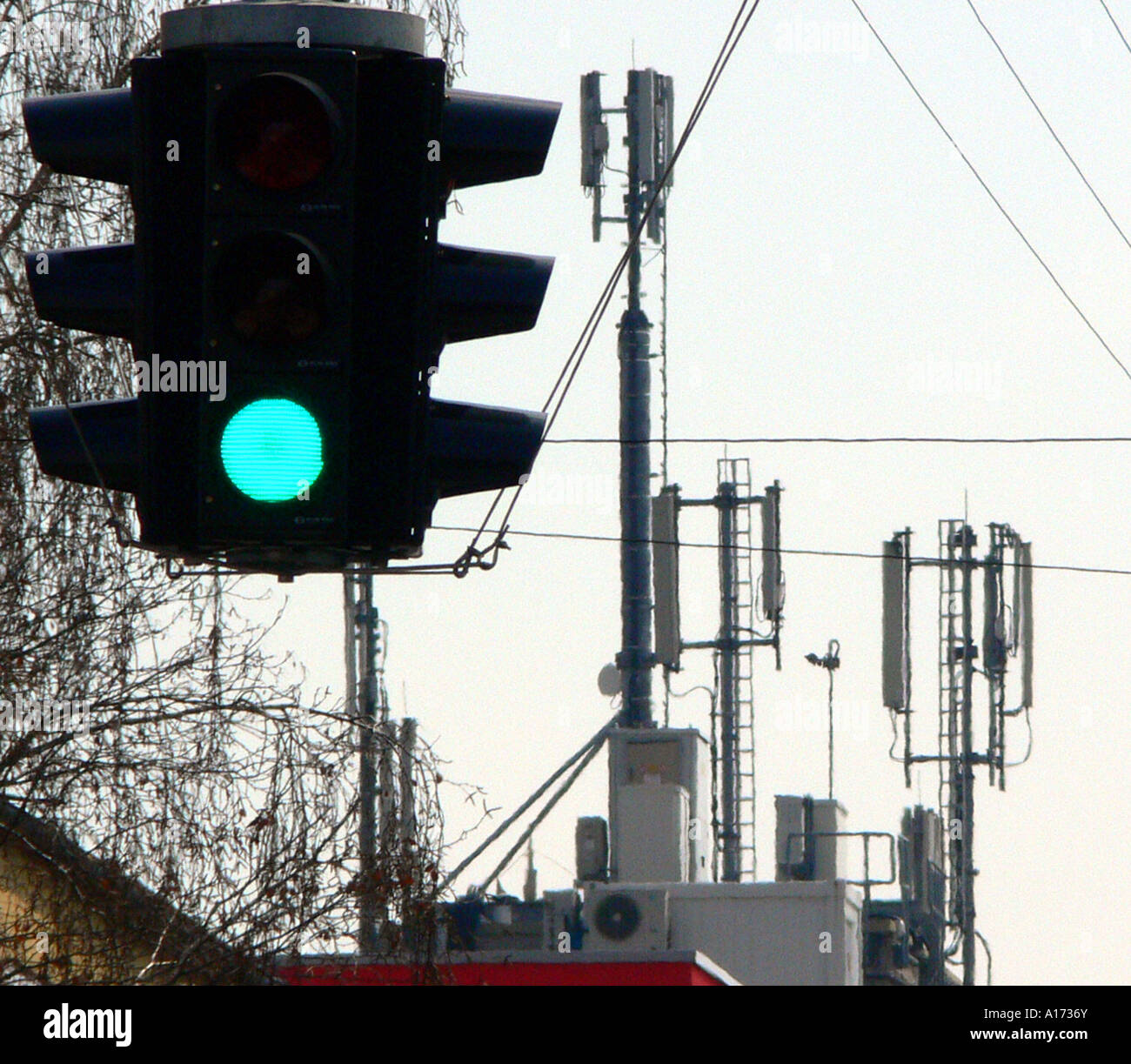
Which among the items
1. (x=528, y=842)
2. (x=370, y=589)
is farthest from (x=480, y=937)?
(x=370, y=589)

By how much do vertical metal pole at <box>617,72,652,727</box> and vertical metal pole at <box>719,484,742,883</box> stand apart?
388 cm

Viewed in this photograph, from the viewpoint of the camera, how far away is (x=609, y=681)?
2892 centimetres

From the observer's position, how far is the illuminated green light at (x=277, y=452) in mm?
4852

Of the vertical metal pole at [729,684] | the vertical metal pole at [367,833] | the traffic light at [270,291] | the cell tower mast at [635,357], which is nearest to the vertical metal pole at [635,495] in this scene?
the cell tower mast at [635,357]

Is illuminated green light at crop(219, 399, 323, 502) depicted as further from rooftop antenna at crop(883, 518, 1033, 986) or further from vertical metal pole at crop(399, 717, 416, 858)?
rooftop antenna at crop(883, 518, 1033, 986)

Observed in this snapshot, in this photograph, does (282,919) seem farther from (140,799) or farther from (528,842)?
(528,842)

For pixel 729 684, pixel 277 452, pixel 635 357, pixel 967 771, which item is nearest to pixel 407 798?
pixel 277 452

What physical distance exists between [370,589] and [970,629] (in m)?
10.1

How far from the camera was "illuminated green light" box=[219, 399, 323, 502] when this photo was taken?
485 centimetres

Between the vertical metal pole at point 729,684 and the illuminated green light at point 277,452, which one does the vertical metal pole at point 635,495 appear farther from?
the illuminated green light at point 277,452

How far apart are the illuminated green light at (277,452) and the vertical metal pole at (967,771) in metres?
29.8

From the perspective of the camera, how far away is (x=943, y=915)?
35.0 meters

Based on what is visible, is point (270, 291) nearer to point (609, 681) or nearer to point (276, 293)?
point (276, 293)

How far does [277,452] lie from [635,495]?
79.1 feet
